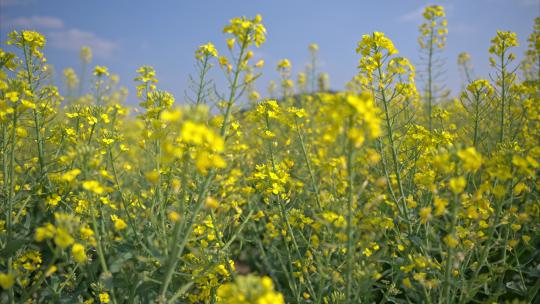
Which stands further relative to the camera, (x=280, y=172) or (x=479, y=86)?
(x=479, y=86)

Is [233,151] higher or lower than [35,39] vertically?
lower

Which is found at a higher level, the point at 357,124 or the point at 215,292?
the point at 357,124

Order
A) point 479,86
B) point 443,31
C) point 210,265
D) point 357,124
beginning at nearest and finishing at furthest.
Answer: point 357,124 < point 210,265 < point 479,86 < point 443,31

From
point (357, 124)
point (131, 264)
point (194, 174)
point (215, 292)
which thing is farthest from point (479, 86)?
point (131, 264)

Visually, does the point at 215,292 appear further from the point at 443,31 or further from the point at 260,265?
the point at 443,31

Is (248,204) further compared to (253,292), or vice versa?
(248,204)

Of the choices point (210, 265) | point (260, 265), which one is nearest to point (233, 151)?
point (210, 265)

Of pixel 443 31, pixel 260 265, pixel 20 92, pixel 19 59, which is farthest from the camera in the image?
pixel 443 31

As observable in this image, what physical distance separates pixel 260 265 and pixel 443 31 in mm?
4029

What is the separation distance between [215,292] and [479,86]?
291cm

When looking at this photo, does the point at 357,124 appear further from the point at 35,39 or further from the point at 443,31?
the point at 443,31

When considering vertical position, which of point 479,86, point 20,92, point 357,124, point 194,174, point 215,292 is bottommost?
point 215,292

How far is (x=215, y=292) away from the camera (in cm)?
246

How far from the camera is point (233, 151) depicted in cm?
239
